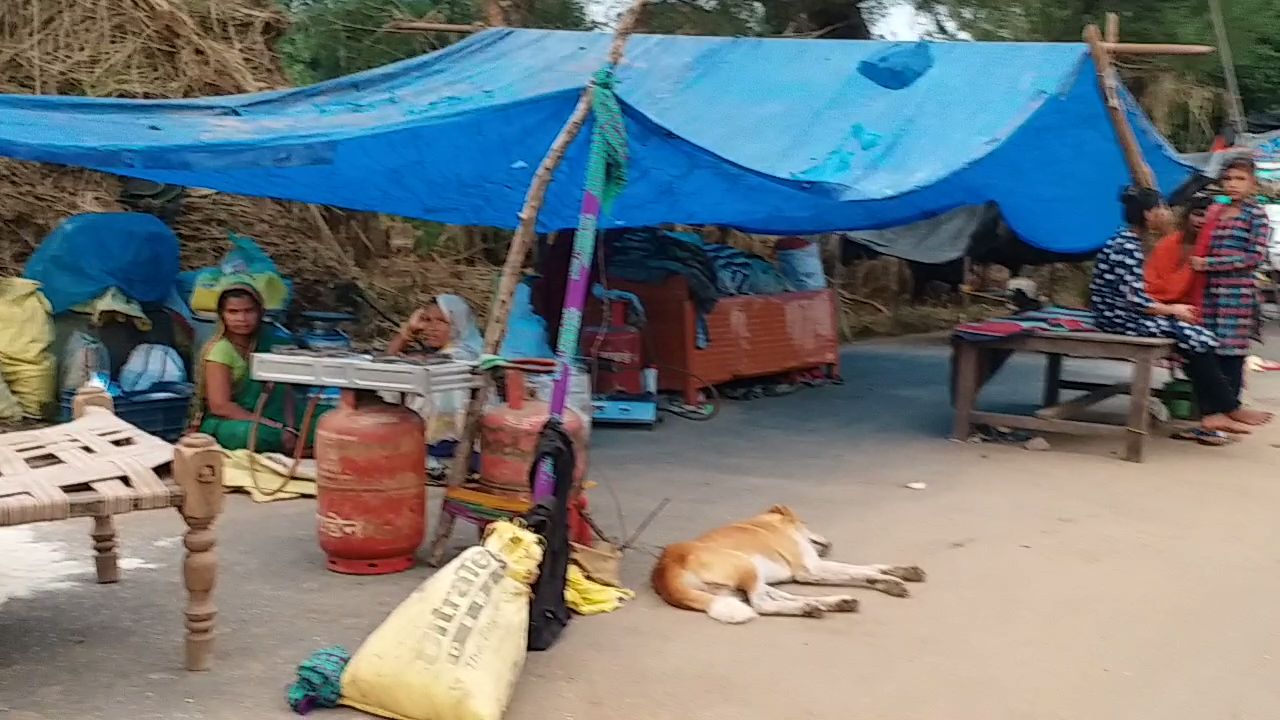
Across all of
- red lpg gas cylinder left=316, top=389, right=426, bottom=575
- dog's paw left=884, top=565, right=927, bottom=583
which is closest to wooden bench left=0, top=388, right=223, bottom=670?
red lpg gas cylinder left=316, top=389, right=426, bottom=575

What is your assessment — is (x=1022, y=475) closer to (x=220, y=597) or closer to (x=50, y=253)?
(x=220, y=597)

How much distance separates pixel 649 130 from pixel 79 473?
2575 millimetres

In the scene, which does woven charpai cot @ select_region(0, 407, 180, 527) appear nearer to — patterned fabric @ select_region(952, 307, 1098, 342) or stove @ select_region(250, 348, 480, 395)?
stove @ select_region(250, 348, 480, 395)

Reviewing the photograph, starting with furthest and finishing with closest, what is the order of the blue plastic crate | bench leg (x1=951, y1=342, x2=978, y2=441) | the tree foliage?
the tree foliage, bench leg (x1=951, y1=342, x2=978, y2=441), the blue plastic crate

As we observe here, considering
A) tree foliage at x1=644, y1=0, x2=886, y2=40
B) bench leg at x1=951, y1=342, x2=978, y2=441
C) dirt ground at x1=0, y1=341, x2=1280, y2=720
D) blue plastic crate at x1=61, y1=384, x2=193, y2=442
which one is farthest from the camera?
tree foliage at x1=644, y1=0, x2=886, y2=40

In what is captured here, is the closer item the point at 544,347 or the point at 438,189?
the point at 438,189

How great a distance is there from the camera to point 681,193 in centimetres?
613

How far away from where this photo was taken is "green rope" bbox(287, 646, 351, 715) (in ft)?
9.56

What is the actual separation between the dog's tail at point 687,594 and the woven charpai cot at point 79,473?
161 centimetres

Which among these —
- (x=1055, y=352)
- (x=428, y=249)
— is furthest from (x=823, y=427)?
(x=428, y=249)

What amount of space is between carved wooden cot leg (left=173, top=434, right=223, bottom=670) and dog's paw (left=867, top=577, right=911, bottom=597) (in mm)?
2204

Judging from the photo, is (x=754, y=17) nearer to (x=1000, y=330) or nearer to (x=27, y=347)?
(x=1000, y=330)

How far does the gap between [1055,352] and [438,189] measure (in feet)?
12.1

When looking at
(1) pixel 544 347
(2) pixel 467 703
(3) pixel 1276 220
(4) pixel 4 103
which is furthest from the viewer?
(3) pixel 1276 220
